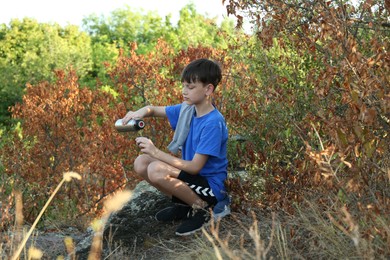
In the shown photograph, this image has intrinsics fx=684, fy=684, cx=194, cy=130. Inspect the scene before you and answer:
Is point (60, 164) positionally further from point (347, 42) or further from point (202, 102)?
point (347, 42)

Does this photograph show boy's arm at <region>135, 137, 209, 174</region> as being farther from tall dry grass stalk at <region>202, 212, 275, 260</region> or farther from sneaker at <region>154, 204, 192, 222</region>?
tall dry grass stalk at <region>202, 212, 275, 260</region>

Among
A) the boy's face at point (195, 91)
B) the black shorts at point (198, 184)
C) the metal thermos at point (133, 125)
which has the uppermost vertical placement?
the boy's face at point (195, 91)

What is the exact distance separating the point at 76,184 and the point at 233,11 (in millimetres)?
3803

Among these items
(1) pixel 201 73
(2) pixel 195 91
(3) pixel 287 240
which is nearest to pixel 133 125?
(2) pixel 195 91

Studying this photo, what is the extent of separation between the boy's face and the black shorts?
0.56 m

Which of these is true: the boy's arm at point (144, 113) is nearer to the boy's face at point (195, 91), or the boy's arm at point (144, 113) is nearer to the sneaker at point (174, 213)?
the boy's face at point (195, 91)

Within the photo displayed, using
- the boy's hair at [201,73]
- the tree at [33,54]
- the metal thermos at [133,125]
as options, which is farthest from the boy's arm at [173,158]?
the tree at [33,54]

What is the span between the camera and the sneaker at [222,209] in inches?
206

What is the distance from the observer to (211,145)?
5.12m

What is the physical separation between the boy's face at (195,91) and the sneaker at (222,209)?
0.82m

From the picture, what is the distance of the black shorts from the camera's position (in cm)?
518

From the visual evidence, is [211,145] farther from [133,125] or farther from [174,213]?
[174,213]

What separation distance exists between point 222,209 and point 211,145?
54 cm

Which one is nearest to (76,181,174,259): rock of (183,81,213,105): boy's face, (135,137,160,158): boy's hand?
(135,137,160,158): boy's hand
